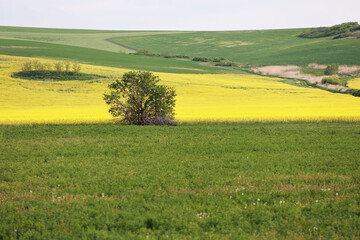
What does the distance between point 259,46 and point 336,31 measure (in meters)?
19.4

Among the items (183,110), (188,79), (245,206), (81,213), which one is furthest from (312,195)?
(188,79)

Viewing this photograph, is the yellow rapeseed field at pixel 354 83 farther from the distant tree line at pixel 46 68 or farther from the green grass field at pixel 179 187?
the distant tree line at pixel 46 68

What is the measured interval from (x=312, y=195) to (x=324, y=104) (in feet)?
72.6

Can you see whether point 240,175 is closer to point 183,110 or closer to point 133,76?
point 133,76

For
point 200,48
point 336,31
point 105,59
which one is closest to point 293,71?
point 105,59

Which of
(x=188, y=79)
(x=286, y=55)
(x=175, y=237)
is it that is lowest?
(x=175, y=237)

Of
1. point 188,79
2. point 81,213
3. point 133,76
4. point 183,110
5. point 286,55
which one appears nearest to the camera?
point 81,213

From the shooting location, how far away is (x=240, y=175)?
30.7 ft

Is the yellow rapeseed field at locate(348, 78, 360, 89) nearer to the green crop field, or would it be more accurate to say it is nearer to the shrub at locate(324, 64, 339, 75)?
the shrub at locate(324, 64, 339, 75)

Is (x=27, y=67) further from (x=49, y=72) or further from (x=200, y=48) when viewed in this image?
(x=200, y=48)

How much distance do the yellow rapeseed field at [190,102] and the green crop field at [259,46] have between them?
30125 millimetres

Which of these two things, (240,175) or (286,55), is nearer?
(240,175)

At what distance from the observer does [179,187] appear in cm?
838

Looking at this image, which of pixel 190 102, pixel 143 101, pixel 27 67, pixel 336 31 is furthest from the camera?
pixel 336 31
